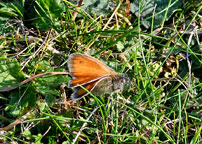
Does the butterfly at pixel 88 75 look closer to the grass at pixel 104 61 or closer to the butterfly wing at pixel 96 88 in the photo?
the butterfly wing at pixel 96 88


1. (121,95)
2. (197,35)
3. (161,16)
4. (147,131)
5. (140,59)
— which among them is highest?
(161,16)

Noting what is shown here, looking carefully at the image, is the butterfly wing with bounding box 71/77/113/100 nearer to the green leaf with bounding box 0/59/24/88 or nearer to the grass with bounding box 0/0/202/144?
the grass with bounding box 0/0/202/144

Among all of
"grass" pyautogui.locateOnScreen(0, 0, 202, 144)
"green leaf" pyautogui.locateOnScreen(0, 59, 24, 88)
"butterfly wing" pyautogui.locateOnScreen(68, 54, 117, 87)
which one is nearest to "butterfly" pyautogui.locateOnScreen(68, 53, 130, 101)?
"butterfly wing" pyautogui.locateOnScreen(68, 54, 117, 87)

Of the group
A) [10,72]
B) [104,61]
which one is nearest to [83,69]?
[104,61]

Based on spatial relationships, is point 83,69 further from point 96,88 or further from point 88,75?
point 96,88

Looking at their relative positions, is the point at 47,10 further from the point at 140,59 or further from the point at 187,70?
the point at 187,70

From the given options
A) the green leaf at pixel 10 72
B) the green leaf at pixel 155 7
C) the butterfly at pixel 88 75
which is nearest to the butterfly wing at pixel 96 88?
the butterfly at pixel 88 75

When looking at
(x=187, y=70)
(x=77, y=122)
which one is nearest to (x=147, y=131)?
(x=77, y=122)
